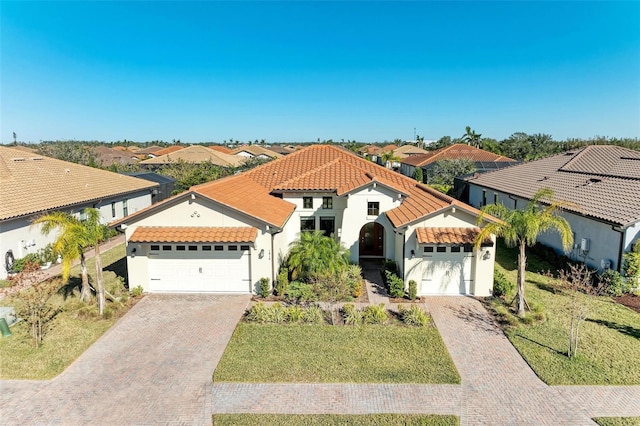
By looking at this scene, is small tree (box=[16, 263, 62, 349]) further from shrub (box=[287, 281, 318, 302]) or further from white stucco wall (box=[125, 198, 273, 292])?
shrub (box=[287, 281, 318, 302])

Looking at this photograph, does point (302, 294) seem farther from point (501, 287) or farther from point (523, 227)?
point (523, 227)

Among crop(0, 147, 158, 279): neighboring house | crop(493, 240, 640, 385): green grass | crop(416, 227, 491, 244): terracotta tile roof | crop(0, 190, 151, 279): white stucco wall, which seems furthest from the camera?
crop(0, 147, 158, 279): neighboring house

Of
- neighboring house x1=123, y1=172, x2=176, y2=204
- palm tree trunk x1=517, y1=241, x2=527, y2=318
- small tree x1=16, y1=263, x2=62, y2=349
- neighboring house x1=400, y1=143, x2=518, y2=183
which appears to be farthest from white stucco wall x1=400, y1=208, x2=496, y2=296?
neighboring house x1=400, y1=143, x2=518, y2=183

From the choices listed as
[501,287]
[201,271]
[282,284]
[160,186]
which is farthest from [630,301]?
[160,186]

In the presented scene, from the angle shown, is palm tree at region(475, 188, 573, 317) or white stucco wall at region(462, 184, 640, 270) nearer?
palm tree at region(475, 188, 573, 317)

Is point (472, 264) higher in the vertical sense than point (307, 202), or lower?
lower

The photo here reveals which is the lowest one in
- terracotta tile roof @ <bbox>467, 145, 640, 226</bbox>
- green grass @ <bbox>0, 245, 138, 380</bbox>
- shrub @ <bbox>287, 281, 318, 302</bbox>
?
green grass @ <bbox>0, 245, 138, 380</bbox>
